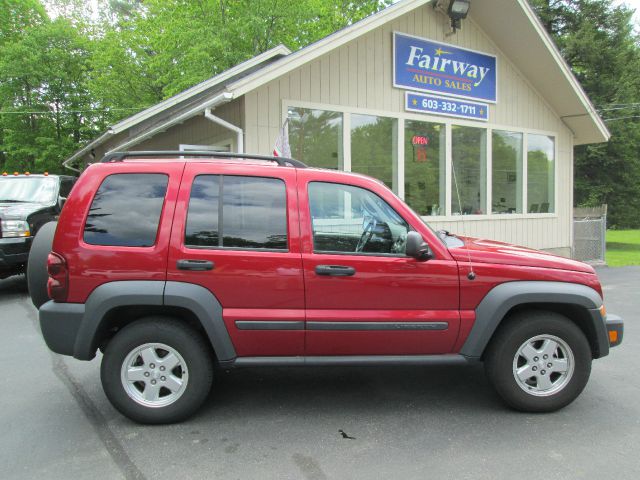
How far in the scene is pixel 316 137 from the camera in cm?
902

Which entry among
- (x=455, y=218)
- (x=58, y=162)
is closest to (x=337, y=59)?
(x=455, y=218)

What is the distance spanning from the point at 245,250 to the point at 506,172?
994 cm

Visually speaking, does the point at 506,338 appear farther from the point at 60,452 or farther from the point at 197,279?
the point at 60,452

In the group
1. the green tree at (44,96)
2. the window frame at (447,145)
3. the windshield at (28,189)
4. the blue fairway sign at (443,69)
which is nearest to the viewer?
the windshield at (28,189)

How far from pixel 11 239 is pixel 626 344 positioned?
28.4 ft

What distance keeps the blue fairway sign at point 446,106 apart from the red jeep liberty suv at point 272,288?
23.1 feet

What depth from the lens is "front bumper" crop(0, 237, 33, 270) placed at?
24.4 ft

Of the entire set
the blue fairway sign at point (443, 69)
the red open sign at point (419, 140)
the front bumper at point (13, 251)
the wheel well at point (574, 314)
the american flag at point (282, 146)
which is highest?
the blue fairway sign at point (443, 69)

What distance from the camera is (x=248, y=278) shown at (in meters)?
3.36

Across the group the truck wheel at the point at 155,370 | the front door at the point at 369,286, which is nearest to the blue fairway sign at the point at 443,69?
the front door at the point at 369,286

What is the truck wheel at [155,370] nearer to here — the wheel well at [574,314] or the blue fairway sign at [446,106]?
the wheel well at [574,314]

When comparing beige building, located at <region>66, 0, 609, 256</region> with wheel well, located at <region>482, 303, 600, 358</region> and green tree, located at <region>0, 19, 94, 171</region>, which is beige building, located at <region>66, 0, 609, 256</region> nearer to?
wheel well, located at <region>482, 303, 600, 358</region>

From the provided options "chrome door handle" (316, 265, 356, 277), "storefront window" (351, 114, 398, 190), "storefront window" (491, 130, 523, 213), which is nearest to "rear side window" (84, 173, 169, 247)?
"chrome door handle" (316, 265, 356, 277)

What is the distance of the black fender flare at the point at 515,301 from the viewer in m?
3.48
